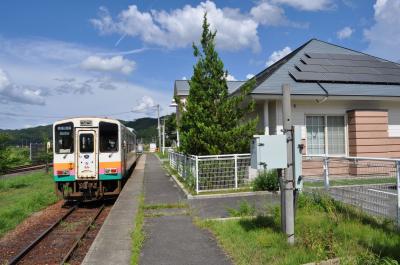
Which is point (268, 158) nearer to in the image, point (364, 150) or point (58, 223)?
A: point (58, 223)

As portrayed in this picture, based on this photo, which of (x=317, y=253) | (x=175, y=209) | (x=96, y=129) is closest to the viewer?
(x=317, y=253)

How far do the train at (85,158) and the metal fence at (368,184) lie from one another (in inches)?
282

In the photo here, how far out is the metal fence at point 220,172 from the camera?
1227 centimetres

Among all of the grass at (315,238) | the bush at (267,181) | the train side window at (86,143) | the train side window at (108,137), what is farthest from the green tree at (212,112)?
the grass at (315,238)

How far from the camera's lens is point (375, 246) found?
546 cm

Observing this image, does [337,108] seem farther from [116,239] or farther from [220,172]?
[116,239]

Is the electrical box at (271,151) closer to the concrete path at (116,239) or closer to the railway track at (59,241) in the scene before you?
the concrete path at (116,239)

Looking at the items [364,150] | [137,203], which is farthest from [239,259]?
[364,150]

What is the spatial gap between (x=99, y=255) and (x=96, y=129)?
7392 millimetres

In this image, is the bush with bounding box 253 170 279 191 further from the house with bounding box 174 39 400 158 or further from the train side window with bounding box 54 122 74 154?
the train side window with bounding box 54 122 74 154

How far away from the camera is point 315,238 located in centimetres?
567

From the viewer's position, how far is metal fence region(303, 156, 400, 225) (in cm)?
652

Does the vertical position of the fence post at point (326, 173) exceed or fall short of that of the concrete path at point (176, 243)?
it exceeds it

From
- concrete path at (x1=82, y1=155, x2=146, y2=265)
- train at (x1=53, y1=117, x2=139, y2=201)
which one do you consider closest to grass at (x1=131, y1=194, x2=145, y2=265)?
concrete path at (x1=82, y1=155, x2=146, y2=265)
